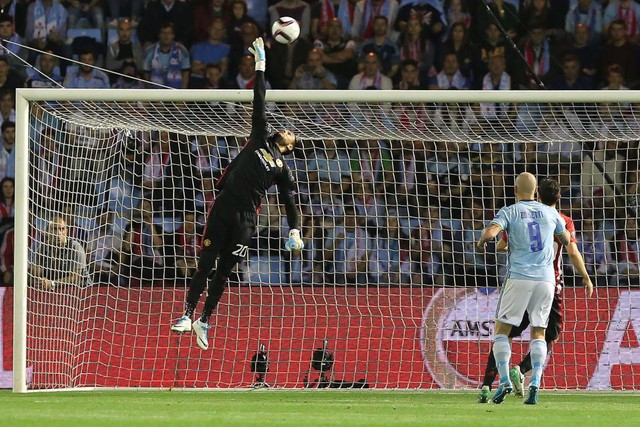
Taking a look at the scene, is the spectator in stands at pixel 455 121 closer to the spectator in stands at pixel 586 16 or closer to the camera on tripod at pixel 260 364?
the camera on tripod at pixel 260 364

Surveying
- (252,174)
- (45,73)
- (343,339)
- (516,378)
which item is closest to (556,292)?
(516,378)

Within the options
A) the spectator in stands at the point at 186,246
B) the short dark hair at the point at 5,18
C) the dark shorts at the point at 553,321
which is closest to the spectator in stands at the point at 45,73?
the short dark hair at the point at 5,18

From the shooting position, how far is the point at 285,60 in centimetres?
1744

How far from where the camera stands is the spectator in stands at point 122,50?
1759cm

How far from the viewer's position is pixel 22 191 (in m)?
12.2

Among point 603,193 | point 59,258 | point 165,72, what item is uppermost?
point 165,72

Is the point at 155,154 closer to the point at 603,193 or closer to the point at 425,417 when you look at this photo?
the point at 603,193

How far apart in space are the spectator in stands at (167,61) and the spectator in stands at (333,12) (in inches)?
76.4

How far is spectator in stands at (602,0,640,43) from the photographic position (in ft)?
58.0

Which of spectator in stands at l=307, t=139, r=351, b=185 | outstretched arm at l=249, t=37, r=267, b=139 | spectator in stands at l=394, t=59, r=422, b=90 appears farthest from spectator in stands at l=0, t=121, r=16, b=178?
outstretched arm at l=249, t=37, r=267, b=139

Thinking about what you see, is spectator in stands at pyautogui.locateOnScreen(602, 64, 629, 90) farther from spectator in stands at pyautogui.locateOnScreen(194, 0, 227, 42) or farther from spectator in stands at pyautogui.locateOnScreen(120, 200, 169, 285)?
spectator in stands at pyautogui.locateOnScreen(120, 200, 169, 285)

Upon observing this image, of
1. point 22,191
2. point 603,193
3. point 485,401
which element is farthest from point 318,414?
point 603,193

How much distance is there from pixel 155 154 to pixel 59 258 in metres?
2.38

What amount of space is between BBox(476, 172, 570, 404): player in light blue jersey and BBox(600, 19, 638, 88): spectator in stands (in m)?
7.72
